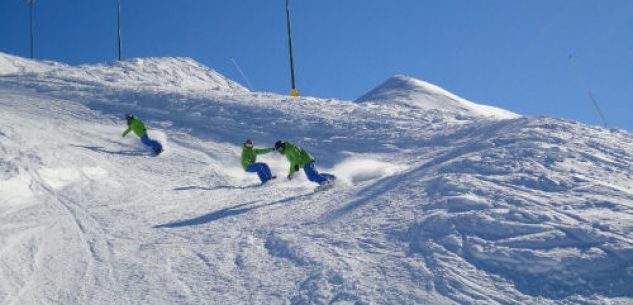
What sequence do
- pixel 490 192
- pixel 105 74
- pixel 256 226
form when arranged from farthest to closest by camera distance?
pixel 105 74, pixel 256 226, pixel 490 192

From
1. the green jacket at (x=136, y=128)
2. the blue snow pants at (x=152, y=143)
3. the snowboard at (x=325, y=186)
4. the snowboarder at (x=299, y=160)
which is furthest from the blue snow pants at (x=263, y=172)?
the green jacket at (x=136, y=128)

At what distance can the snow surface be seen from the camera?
18.9 feet

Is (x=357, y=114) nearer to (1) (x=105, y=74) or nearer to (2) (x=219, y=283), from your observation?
(2) (x=219, y=283)

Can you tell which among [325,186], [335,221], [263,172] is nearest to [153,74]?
[263,172]

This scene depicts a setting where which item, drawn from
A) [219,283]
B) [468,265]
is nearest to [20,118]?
[219,283]

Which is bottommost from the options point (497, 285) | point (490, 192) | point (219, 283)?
point (219, 283)

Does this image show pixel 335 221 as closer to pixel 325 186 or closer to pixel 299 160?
pixel 325 186

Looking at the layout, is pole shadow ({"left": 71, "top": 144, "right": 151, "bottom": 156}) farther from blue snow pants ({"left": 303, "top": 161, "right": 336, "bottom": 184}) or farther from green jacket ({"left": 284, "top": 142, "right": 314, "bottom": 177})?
blue snow pants ({"left": 303, "top": 161, "right": 336, "bottom": 184})

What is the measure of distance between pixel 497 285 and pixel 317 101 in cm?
1520

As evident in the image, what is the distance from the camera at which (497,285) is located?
5.54m

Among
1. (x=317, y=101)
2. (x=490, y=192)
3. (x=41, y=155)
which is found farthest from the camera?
(x=317, y=101)

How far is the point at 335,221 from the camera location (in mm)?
8039

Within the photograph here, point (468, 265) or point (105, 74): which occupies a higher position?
point (105, 74)

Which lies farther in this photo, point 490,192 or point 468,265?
point 490,192
